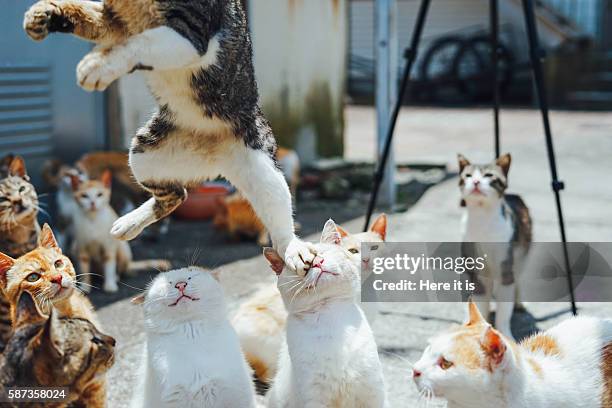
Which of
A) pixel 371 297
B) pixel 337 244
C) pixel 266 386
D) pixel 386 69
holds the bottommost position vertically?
pixel 266 386

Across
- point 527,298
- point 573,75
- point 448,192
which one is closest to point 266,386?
point 527,298

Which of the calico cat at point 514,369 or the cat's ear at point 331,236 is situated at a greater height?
the cat's ear at point 331,236

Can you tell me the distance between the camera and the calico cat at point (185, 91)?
1.96 metres

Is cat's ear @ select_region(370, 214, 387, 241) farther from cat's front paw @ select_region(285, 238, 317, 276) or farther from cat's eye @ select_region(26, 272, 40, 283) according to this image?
cat's eye @ select_region(26, 272, 40, 283)

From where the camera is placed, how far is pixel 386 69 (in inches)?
245

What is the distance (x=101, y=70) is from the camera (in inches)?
75.5

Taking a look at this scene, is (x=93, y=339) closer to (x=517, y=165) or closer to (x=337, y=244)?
(x=337, y=244)

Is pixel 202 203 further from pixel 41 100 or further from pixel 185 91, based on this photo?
pixel 185 91

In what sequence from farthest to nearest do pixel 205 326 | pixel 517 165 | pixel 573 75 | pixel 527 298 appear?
1. pixel 573 75
2. pixel 517 165
3. pixel 527 298
4. pixel 205 326

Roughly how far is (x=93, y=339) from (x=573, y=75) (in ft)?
42.3

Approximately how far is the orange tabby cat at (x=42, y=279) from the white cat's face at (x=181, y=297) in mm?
235

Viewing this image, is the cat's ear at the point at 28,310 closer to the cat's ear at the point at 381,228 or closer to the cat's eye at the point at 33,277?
the cat's eye at the point at 33,277

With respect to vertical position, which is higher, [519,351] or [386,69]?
[386,69]

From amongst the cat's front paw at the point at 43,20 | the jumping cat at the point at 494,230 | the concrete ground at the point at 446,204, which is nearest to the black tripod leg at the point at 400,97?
the jumping cat at the point at 494,230
